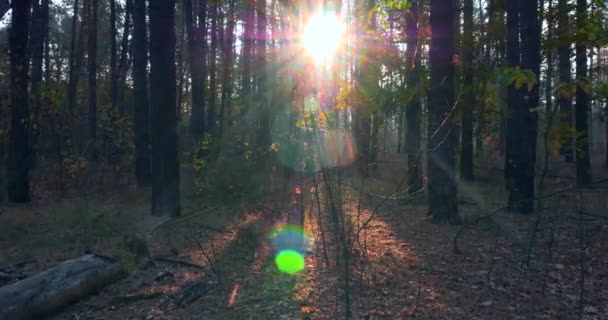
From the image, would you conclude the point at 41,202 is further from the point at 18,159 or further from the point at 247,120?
the point at 247,120

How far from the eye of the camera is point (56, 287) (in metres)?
4.71

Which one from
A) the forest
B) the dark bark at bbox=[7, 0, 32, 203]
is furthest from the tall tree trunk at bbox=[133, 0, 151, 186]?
the dark bark at bbox=[7, 0, 32, 203]

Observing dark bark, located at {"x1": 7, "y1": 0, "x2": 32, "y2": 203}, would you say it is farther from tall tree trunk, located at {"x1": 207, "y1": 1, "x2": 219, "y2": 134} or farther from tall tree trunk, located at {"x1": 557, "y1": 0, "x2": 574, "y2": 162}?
tall tree trunk, located at {"x1": 557, "y1": 0, "x2": 574, "y2": 162}

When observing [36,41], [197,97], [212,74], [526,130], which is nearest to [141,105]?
[197,97]

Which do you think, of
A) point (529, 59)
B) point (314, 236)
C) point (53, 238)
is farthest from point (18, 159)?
point (529, 59)

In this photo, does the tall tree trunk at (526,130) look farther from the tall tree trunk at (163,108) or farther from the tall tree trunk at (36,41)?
the tall tree trunk at (36,41)

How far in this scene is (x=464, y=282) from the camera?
17.1 feet

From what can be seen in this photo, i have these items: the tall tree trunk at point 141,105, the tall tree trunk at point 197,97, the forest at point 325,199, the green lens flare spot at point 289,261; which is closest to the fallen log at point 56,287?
the forest at point 325,199

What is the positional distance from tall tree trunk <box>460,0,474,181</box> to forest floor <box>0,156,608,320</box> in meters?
2.07

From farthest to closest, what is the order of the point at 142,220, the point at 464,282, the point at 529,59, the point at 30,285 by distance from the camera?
the point at 142,220, the point at 529,59, the point at 464,282, the point at 30,285

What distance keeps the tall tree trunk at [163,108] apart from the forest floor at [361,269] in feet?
2.29

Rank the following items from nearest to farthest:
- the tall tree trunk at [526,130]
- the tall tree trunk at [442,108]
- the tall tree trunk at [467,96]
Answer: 1. the tall tree trunk at [442,108]
2. the tall tree trunk at [467,96]
3. the tall tree trunk at [526,130]

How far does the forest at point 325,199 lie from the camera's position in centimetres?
484

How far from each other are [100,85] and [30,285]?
25432 millimetres
